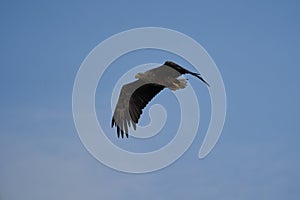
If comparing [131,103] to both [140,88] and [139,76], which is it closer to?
[140,88]

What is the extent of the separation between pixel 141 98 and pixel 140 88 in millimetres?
191

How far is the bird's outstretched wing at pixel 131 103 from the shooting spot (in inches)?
253

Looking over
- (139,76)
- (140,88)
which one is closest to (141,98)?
(140,88)

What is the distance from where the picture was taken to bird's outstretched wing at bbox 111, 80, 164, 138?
6431 millimetres

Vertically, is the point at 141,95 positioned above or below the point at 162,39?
below

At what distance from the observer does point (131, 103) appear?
21.7ft

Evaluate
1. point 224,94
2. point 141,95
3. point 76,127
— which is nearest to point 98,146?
point 76,127

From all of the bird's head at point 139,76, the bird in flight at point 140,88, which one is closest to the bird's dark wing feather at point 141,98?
the bird in flight at point 140,88

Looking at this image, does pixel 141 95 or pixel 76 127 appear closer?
pixel 76 127

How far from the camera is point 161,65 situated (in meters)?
6.31

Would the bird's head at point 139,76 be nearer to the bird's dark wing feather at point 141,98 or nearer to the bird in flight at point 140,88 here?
the bird in flight at point 140,88

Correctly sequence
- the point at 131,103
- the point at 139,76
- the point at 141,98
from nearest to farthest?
the point at 139,76, the point at 131,103, the point at 141,98

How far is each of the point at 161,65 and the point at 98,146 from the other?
61.0 inches

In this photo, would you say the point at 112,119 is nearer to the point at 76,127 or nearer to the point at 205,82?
the point at 76,127
